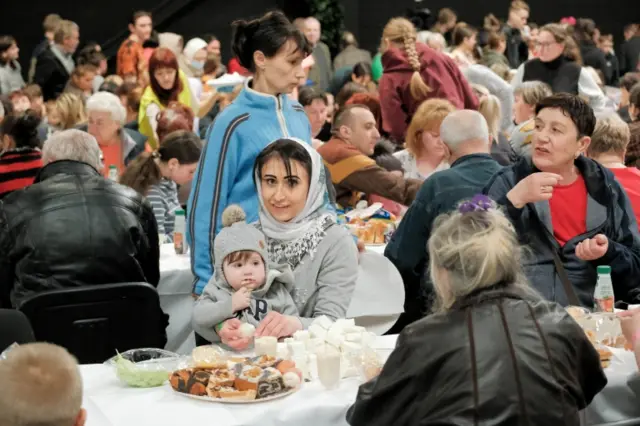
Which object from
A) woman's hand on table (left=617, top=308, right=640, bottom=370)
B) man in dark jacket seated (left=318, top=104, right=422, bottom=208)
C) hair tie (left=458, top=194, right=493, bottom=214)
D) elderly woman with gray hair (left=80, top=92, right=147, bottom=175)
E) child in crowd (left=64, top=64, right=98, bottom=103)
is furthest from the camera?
child in crowd (left=64, top=64, right=98, bottom=103)

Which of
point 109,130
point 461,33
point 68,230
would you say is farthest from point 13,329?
point 461,33

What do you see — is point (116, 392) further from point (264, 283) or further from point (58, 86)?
point (58, 86)

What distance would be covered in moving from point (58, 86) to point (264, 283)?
8.26 meters

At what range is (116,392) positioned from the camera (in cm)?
321

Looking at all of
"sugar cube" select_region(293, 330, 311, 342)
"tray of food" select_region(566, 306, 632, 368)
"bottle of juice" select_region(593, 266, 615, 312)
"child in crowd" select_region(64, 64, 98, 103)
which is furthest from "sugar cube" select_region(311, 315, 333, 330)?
"child in crowd" select_region(64, 64, 98, 103)

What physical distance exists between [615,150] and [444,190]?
916 millimetres

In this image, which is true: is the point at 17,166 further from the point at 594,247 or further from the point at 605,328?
the point at 605,328

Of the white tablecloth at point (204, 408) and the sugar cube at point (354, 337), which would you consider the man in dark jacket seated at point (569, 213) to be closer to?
the sugar cube at point (354, 337)

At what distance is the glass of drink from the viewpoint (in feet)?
10.5

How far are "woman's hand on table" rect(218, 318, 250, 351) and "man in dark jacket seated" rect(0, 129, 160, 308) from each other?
0.99 m

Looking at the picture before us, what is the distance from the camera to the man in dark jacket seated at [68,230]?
4.34 metres

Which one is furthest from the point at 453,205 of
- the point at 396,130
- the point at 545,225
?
the point at 396,130

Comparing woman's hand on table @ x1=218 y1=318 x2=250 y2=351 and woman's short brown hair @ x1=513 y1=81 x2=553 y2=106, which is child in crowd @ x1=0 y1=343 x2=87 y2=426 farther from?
woman's short brown hair @ x1=513 y1=81 x2=553 y2=106

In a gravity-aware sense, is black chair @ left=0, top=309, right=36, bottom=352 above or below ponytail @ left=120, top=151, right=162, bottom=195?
above
